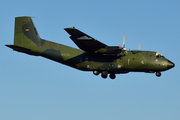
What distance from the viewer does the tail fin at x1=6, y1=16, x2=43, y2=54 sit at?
34812 millimetres

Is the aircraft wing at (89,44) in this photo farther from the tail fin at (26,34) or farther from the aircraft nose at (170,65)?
the tail fin at (26,34)

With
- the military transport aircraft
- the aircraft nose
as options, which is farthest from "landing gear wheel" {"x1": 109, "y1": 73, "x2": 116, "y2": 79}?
the aircraft nose

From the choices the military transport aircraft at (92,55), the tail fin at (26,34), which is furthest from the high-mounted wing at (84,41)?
the tail fin at (26,34)

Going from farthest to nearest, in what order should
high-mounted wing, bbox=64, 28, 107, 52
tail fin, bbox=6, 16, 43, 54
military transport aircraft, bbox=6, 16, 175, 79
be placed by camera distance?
tail fin, bbox=6, 16, 43, 54, military transport aircraft, bbox=6, 16, 175, 79, high-mounted wing, bbox=64, 28, 107, 52

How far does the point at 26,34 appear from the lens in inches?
1380

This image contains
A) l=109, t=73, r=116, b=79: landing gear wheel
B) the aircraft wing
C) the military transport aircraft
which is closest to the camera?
the aircraft wing

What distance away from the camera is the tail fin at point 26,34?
34.8 metres

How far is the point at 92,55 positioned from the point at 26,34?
827 centimetres

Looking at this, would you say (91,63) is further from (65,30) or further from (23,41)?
(23,41)

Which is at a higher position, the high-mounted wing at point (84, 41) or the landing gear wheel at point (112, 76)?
the high-mounted wing at point (84, 41)

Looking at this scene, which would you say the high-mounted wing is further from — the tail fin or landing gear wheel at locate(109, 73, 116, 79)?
the tail fin

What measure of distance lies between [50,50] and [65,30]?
5479 mm

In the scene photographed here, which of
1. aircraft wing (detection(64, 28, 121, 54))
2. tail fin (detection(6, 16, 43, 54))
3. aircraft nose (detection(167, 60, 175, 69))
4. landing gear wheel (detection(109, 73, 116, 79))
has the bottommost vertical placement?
landing gear wheel (detection(109, 73, 116, 79))

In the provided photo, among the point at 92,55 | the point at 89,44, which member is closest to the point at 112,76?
the point at 92,55
